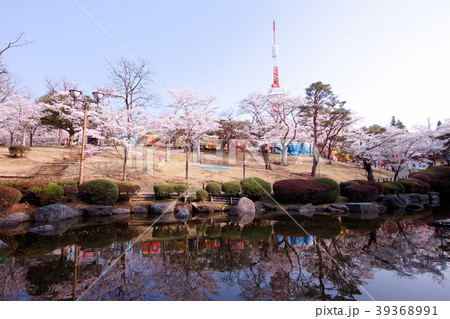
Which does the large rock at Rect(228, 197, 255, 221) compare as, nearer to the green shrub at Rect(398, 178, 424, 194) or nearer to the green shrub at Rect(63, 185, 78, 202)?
the green shrub at Rect(63, 185, 78, 202)

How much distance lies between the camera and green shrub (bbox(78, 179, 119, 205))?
1097 centimetres

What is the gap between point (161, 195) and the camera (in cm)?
1326

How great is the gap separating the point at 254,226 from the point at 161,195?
6.29 m

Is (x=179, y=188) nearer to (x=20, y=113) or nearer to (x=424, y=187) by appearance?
(x=424, y=187)

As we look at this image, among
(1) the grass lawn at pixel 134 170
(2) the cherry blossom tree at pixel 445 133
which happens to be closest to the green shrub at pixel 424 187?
(2) the cherry blossom tree at pixel 445 133

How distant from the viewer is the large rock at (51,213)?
8.93 meters

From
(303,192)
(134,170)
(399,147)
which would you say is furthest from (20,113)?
(399,147)

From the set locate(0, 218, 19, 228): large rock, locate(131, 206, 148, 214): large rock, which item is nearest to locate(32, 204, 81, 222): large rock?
locate(0, 218, 19, 228): large rock

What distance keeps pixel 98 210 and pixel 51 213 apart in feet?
6.10

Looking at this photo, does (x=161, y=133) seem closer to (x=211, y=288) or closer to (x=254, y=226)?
(x=254, y=226)

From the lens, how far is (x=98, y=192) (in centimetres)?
1105

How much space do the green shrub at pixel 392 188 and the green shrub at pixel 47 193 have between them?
63.9 feet

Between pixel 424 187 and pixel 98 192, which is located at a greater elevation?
pixel 98 192

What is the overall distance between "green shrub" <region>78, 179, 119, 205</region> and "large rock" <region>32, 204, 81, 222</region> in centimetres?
141
